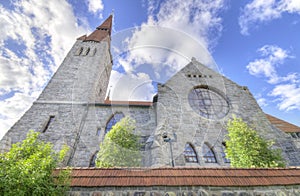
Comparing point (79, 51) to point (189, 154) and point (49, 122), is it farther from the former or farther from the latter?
point (189, 154)

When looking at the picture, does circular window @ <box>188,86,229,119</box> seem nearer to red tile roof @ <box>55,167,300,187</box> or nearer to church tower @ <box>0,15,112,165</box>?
red tile roof @ <box>55,167,300,187</box>

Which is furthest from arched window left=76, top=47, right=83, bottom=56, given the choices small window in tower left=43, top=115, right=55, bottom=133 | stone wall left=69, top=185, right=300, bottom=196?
stone wall left=69, top=185, right=300, bottom=196

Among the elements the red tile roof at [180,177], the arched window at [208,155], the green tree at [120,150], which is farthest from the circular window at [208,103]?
the red tile roof at [180,177]

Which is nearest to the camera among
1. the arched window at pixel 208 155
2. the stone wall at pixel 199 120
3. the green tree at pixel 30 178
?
the green tree at pixel 30 178

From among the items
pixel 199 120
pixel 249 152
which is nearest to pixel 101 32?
pixel 199 120

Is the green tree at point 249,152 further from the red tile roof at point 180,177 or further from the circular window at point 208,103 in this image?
the red tile roof at point 180,177

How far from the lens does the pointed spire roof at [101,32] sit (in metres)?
18.2

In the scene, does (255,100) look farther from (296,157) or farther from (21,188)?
(21,188)

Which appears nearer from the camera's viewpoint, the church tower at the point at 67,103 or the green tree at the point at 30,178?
the green tree at the point at 30,178

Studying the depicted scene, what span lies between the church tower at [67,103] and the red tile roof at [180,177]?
292 inches

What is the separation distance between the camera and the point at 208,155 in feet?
28.7

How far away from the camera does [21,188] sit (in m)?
2.48

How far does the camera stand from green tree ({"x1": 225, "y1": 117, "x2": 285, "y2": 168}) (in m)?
6.34

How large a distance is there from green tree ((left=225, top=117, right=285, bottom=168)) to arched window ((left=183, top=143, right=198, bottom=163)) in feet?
6.79
